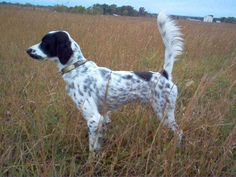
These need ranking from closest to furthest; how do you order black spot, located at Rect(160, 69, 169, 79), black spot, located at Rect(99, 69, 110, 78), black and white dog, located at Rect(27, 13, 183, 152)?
black and white dog, located at Rect(27, 13, 183, 152), black spot, located at Rect(99, 69, 110, 78), black spot, located at Rect(160, 69, 169, 79)

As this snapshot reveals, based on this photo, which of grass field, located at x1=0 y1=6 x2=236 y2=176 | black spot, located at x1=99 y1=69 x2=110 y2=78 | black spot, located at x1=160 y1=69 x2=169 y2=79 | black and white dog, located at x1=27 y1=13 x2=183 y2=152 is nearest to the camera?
grass field, located at x1=0 y1=6 x2=236 y2=176

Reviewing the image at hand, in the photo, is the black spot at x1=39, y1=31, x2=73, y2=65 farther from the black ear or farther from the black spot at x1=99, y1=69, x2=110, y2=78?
the black spot at x1=99, y1=69, x2=110, y2=78

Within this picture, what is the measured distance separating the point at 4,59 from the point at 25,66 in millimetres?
747

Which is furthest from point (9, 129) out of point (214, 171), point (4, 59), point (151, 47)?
point (151, 47)

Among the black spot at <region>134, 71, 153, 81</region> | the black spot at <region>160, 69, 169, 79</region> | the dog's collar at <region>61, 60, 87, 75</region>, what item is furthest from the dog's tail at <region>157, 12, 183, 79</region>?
the dog's collar at <region>61, 60, 87, 75</region>

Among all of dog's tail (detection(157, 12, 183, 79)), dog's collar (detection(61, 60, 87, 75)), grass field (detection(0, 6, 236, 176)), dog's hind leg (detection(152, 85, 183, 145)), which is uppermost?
dog's tail (detection(157, 12, 183, 79))

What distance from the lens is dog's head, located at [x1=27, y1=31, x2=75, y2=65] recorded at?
3.00 metres

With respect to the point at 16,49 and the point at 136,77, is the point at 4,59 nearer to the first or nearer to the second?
the point at 16,49

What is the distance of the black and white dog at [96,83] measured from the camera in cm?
295

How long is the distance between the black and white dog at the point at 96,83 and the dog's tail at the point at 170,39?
11 mm

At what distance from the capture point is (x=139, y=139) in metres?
2.54

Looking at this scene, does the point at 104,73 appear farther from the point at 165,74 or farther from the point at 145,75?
the point at 165,74

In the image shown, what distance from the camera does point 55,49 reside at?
3.04 metres

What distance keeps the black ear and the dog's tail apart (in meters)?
1.09
